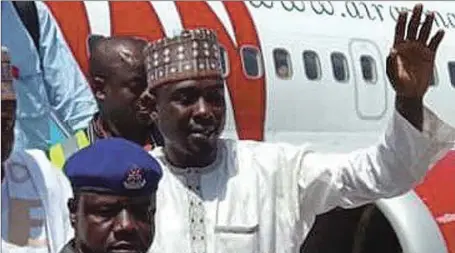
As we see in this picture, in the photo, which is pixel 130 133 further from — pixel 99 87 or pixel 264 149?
pixel 264 149

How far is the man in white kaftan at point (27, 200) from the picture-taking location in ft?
9.80

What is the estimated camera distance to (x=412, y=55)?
9.05 ft

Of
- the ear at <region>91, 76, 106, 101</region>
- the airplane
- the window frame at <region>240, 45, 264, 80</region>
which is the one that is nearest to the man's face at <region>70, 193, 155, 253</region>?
the ear at <region>91, 76, 106, 101</region>

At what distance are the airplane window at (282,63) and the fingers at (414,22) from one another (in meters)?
5.33

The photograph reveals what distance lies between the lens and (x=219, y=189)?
3.04 m

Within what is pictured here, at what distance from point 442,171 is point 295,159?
2898 millimetres

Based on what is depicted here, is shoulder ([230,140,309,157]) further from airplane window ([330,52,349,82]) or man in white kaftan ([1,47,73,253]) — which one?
airplane window ([330,52,349,82])

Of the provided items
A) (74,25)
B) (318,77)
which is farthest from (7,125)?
(318,77)

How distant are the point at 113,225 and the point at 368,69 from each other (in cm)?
661

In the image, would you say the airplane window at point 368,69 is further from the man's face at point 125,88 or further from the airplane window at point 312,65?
the man's face at point 125,88

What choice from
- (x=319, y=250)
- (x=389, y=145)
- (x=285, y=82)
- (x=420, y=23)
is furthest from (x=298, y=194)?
(x=285, y=82)

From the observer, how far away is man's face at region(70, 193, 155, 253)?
2436 millimetres

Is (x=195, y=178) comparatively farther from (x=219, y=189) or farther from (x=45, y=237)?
(x=45, y=237)

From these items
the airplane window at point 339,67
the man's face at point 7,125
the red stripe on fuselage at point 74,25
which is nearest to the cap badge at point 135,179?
the man's face at point 7,125
